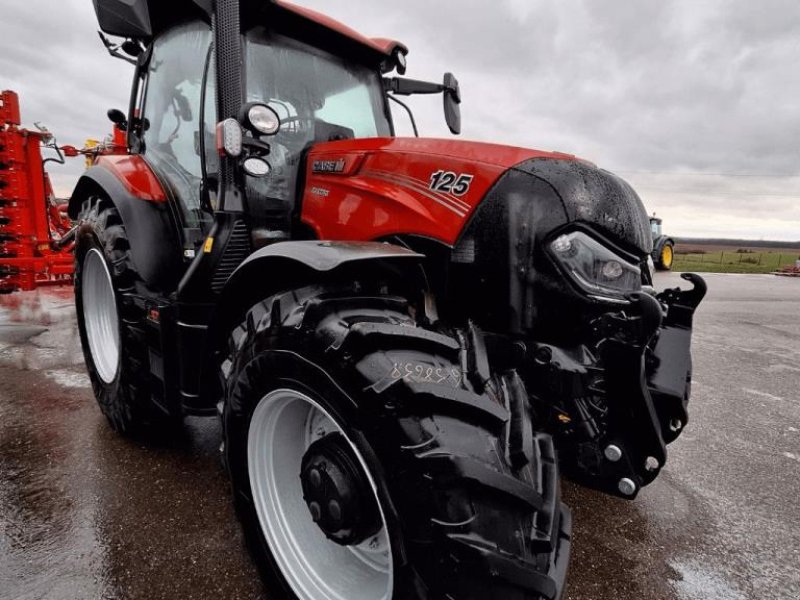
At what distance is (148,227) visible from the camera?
2406 millimetres

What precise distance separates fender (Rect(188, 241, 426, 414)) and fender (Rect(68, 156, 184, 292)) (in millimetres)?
594

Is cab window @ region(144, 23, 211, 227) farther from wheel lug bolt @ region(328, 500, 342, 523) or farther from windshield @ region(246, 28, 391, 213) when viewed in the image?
wheel lug bolt @ region(328, 500, 342, 523)

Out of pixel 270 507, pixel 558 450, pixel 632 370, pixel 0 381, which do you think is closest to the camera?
pixel 632 370

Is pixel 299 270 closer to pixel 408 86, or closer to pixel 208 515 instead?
pixel 208 515

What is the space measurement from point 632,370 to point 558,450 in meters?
0.35

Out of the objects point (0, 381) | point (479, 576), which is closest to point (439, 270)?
point (479, 576)

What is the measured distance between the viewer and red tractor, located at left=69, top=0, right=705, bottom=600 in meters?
1.18

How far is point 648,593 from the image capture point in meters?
1.76

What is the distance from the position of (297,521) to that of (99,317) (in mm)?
2351

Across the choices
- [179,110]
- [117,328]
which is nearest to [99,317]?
[117,328]

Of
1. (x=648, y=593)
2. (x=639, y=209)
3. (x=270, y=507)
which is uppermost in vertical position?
(x=639, y=209)

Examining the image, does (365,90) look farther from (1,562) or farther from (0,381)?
(0,381)

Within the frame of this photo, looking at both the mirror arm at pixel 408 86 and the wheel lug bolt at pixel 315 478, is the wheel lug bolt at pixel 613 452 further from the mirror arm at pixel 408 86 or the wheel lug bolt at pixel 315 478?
the mirror arm at pixel 408 86

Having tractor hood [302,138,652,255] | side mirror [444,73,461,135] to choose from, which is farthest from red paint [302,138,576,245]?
side mirror [444,73,461,135]
